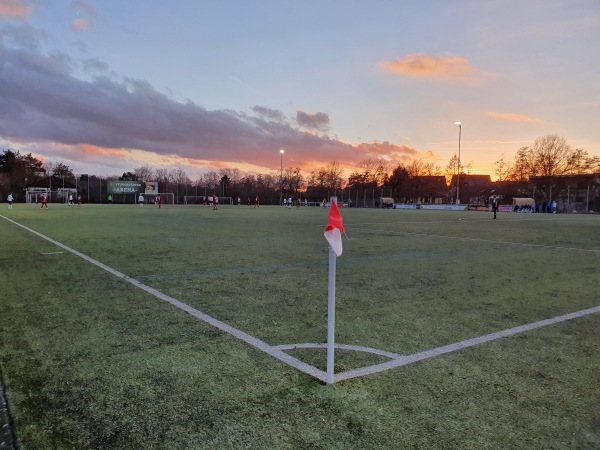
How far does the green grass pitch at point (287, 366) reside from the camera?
2.44 meters

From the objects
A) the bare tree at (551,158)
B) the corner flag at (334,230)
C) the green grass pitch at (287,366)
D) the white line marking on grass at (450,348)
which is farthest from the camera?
the bare tree at (551,158)

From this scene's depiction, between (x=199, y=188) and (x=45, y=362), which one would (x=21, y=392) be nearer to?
(x=45, y=362)

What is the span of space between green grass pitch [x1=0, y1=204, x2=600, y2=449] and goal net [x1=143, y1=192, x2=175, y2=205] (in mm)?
68524

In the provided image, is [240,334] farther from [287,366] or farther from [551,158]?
[551,158]

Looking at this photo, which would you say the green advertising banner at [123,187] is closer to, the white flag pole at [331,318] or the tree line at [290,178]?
the tree line at [290,178]

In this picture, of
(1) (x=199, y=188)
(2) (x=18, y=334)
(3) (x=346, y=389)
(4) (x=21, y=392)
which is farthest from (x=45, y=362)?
(1) (x=199, y=188)

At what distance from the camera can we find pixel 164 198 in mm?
75812

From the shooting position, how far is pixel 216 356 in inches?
141

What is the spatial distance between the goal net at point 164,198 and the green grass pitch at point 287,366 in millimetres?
68524

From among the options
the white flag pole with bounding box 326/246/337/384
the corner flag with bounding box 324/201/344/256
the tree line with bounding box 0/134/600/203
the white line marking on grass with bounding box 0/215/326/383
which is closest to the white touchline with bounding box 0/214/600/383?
the white line marking on grass with bounding box 0/215/326/383

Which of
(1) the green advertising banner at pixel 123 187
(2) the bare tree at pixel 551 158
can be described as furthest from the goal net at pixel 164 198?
(2) the bare tree at pixel 551 158

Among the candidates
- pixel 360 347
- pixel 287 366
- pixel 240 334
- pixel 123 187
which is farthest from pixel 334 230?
pixel 123 187

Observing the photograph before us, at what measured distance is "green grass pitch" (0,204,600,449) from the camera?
2.44 metres

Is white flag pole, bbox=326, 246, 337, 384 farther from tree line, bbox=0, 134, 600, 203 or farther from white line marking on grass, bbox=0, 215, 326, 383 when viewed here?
tree line, bbox=0, 134, 600, 203
